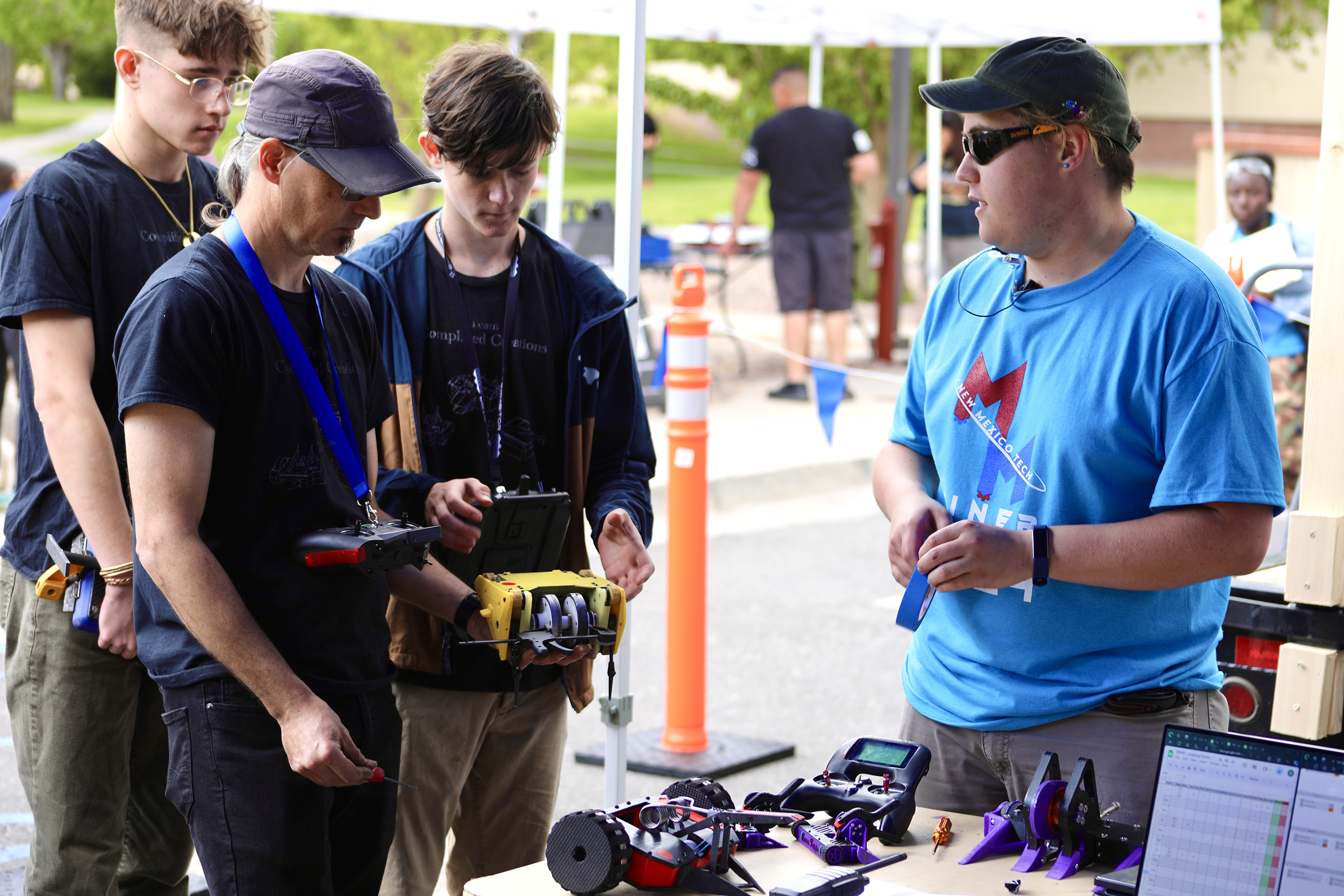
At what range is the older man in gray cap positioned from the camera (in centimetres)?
228

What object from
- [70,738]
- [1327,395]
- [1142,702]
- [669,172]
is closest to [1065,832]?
[1142,702]

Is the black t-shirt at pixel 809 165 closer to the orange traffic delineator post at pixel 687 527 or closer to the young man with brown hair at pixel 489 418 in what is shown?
the orange traffic delineator post at pixel 687 527

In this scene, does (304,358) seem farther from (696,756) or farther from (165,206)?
(696,756)

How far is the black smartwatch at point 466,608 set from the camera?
2.80m

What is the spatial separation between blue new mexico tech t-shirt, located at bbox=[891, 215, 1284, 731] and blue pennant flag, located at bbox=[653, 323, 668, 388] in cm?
274

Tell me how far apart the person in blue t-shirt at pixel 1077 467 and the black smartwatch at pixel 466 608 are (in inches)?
32.4

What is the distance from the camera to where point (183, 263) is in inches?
92.7

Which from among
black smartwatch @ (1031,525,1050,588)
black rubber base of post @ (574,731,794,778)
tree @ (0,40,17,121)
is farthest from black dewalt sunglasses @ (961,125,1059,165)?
tree @ (0,40,17,121)

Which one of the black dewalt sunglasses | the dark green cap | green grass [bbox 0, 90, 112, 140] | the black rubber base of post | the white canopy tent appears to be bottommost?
the black rubber base of post

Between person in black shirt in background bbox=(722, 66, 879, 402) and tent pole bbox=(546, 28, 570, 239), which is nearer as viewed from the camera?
tent pole bbox=(546, 28, 570, 239)

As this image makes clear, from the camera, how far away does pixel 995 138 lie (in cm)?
266

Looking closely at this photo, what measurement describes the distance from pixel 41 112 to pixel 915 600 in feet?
73.7

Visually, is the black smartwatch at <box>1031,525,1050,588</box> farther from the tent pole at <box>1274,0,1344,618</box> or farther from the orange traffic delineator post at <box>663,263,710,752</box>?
the orange traffic delineator post at <box>663,263,710,752</box>

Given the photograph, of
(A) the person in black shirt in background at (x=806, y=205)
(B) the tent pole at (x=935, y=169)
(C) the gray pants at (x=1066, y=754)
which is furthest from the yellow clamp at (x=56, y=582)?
(B) the tent pole at (x=935, y=169)
